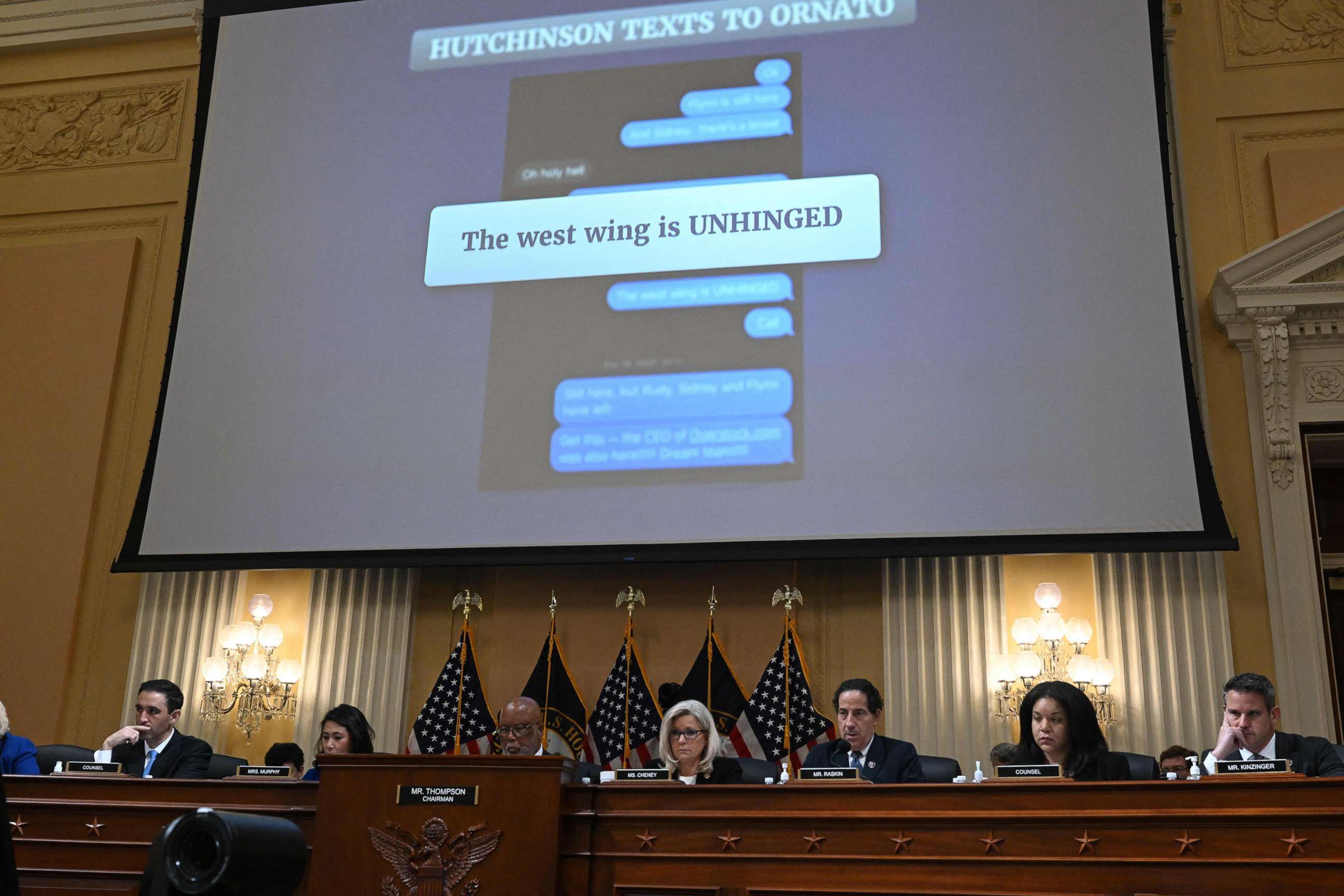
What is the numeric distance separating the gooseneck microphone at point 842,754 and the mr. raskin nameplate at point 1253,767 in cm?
165

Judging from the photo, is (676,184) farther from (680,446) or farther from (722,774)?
(722,774)

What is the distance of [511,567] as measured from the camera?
23.0 ft

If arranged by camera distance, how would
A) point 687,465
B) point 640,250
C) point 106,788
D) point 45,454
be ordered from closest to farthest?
1. point 106,788
2. point 687,465
3. point 640,250
4. point 45,454

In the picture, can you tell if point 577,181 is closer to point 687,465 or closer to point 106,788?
point 687,465

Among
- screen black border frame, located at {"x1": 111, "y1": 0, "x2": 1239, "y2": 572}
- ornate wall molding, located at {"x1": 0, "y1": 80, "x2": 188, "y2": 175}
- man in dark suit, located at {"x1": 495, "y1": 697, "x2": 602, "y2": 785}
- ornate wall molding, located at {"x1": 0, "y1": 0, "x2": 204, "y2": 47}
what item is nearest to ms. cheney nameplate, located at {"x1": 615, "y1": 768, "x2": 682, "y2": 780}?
man in dark suit, located at {"x1": 495, "y1": 697, "x2": 602, "y2": 785}

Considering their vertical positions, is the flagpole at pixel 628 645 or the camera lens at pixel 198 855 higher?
the flagpole at pixel 628 645

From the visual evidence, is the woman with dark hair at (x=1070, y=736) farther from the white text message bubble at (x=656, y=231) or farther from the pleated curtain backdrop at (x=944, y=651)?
the white text message bubble at (x=656, y=231)

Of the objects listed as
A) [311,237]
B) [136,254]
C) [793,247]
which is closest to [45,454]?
[136,254]

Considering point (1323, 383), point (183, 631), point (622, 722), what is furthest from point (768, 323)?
point (183, 631)

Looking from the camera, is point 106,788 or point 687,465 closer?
point 106,788

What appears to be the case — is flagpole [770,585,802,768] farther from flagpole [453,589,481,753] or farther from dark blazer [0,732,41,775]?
dark blazer [0,732,41,775]

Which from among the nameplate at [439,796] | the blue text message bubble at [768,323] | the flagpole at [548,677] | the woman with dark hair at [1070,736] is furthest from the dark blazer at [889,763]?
the blue text message bubble at [768,323]

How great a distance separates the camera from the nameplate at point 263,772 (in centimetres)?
427

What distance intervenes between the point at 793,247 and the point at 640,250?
79cm
